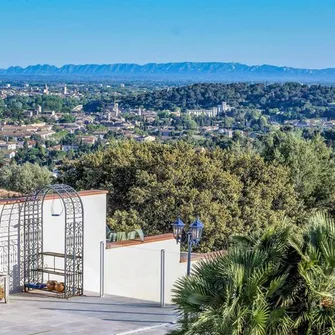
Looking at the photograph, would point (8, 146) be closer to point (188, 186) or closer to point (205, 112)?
point (188, 186)

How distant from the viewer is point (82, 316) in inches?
454

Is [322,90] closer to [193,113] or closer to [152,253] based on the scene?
[193,113]

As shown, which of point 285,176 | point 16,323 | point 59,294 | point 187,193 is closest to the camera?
point 16,323

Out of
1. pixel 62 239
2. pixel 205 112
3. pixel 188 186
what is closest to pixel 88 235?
pixel 62 239

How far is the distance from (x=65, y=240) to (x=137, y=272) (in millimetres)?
2034

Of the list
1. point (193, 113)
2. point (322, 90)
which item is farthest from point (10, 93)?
point (322, 90)

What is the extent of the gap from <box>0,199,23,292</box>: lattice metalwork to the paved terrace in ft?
1.25

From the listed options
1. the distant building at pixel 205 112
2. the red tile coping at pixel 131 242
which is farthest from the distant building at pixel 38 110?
the red tile coping at pixel 131 242

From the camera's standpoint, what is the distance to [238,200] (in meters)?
24.9

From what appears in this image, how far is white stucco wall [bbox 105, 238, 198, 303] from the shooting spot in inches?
564

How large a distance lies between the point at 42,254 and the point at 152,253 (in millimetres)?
2395

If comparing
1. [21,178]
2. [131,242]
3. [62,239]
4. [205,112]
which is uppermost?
[62,239]

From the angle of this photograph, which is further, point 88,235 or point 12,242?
point 88,235

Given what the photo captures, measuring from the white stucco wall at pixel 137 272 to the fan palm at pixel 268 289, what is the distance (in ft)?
23.5
